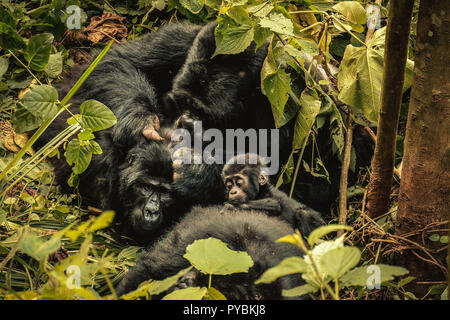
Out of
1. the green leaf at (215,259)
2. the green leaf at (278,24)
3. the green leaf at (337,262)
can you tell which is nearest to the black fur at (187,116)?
the green leaf at (278,24)

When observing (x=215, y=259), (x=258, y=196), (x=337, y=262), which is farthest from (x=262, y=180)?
(x=337, y=262)

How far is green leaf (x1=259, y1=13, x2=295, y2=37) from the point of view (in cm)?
207

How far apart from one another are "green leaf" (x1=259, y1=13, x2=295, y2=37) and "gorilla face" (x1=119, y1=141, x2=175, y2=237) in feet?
2.88

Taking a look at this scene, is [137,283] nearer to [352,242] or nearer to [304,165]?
[352,242]

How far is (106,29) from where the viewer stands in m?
3.71

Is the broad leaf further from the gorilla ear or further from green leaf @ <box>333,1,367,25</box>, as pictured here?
the gorilla ear

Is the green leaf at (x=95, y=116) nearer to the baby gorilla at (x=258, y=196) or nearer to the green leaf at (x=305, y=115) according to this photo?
the baby gorilla at (x=258, y=196)

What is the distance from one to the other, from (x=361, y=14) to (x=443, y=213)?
3.79ft

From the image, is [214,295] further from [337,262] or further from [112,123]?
[112,123]

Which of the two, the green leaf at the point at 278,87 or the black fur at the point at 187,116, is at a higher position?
the green leaf at the point at 278,87

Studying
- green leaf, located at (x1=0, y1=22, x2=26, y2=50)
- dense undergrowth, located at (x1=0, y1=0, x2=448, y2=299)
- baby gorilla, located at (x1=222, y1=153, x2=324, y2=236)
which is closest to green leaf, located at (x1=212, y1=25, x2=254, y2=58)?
dense undergrowth, located at (x1=0, y1=0, x2=448, y2=299)

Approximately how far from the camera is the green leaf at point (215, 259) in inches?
53.1

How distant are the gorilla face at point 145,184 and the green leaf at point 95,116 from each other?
64 cm
